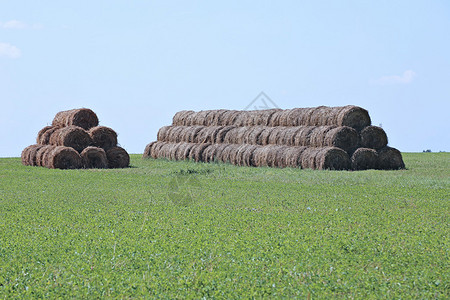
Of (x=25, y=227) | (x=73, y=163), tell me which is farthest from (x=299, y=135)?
(x=25, y=227)

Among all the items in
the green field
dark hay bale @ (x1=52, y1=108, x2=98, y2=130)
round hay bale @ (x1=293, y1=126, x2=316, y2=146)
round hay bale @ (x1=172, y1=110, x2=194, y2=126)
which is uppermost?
round hay bale @ (x1=172, y1=110, x2=194, y2=126)

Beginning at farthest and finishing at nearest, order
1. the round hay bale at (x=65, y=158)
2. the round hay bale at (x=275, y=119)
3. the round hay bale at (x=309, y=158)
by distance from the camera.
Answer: the round hay bale at (x=275, y=119)
the round hay bale at (x=65, y=158)
the round hay bale at (x=309, y=158)

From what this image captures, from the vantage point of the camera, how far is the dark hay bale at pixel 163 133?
32406 mm

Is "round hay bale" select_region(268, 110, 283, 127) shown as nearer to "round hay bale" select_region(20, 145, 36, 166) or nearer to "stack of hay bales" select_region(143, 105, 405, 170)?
"stack of hay bales" select_region(143, 105, 405, 170)

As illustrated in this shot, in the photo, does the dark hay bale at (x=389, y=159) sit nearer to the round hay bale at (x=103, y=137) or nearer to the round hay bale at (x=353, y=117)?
the round hay bale at (x=353, y=117)

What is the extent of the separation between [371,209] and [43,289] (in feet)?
24.5

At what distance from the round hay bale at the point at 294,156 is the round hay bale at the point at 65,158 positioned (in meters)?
8.83

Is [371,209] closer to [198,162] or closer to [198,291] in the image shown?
[198,291]

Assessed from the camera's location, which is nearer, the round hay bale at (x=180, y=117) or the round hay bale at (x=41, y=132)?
the round hay bale at (x=41, y=132)

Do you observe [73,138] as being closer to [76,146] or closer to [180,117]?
[76,146]

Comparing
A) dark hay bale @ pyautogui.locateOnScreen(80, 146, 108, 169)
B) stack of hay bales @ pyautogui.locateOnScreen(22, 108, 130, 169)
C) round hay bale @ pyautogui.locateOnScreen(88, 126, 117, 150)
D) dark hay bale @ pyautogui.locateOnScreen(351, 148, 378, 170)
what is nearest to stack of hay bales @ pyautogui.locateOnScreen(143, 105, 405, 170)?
dark hay bale @ pyautogui.locateOnScreen(351, 148, 378, 170)

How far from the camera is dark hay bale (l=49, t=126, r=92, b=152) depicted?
80.3 ft

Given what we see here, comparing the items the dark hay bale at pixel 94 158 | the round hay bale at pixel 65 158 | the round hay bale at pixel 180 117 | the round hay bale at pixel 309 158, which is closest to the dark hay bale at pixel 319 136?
the round hay bale at pixel 309 158

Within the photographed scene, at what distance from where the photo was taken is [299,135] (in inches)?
938
